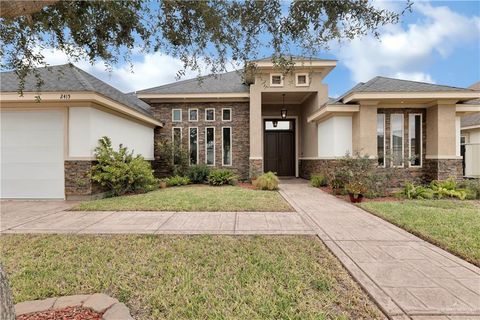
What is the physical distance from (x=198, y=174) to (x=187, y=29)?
31.1 feet

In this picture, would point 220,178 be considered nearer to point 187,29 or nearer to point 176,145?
point 176,145

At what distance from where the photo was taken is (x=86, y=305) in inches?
93.7

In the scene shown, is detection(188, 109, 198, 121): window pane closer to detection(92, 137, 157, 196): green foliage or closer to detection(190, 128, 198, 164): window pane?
detection(190, 128, 198, 164): window pane

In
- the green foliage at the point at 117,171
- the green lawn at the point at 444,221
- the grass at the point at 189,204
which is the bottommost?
the green lawn at the point at 444,221

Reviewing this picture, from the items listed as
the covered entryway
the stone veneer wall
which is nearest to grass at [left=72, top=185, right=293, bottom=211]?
the stone veneer wall

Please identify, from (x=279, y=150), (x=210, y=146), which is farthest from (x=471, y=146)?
(x=210, y=146)

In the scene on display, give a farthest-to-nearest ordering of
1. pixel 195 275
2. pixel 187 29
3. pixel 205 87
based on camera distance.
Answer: pixel 205 87
pixel 187 29
pixel 195 275

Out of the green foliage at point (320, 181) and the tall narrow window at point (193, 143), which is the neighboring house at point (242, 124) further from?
the green foliage at point (320, 181)

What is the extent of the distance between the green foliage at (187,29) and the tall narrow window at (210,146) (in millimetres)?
9750

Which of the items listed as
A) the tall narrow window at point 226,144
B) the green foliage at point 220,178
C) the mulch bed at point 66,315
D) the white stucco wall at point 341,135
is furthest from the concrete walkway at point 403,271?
the tall narrow window at point 226,144

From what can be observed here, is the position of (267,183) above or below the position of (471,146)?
below

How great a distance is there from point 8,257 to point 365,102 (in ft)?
35.8

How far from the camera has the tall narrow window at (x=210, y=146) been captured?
46.0 feet

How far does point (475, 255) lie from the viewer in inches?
145
